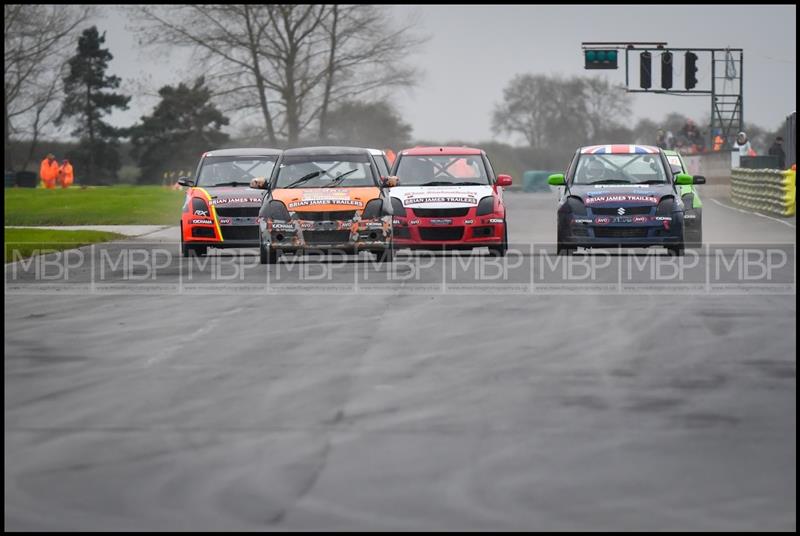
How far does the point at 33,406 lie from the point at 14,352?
2768mm

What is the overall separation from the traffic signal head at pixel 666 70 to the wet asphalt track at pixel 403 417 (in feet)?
120

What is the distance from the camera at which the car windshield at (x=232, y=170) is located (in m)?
23.7

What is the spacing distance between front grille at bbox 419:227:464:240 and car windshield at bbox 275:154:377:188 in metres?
0.96

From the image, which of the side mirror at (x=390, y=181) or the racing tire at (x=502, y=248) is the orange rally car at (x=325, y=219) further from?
the racing tire at (x=502, y=248)

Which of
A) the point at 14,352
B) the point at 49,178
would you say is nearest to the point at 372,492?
the point at 14,352

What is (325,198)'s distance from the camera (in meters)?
20.8

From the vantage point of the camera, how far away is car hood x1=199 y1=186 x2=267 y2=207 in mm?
22625

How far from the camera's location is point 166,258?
23.5 m

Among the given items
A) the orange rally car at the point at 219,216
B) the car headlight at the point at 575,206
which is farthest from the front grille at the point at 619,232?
the orange rally car at the point at 219,216

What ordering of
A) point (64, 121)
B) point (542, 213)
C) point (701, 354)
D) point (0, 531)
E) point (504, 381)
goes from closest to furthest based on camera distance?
point (0, 531) → point (504, 381) → point (701, 354) → point (542, 213) → point (64, 121)

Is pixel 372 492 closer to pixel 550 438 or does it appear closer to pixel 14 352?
pixel 550 438

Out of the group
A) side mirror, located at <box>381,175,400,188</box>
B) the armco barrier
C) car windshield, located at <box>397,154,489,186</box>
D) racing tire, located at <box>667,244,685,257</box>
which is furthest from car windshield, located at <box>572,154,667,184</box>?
the armco barrier

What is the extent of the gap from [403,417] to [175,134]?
9218cm

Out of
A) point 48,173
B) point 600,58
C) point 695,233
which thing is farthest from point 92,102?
point 695,233
